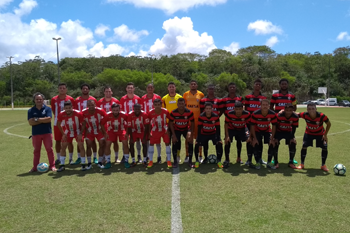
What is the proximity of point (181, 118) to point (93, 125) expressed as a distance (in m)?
2.19

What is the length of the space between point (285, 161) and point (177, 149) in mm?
2906

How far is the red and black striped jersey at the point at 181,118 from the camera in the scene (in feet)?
21.0

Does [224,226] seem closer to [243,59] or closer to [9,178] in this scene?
[9,178]

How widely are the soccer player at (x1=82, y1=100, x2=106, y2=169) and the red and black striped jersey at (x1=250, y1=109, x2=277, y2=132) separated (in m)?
3.71

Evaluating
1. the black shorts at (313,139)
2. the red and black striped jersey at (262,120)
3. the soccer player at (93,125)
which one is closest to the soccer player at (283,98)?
the red and black striped jersey at (262,120)

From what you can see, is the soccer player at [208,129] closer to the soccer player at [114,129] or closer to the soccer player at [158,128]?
the soccer player at [158,128]

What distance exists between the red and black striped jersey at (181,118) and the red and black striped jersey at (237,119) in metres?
0.94

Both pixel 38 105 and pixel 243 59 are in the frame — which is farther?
pixel 243 59

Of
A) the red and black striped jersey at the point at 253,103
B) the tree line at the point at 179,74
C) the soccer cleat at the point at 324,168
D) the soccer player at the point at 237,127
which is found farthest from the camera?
the tree line at the point at 179,74

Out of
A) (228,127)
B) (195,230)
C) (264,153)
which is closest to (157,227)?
(195,230)

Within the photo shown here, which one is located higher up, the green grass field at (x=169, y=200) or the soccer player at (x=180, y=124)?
the soccer player at (x=180, y=124)

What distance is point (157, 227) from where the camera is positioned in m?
3.42

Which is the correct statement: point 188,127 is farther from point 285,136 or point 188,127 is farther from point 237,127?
point 285,136

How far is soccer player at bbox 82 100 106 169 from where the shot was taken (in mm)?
6316
